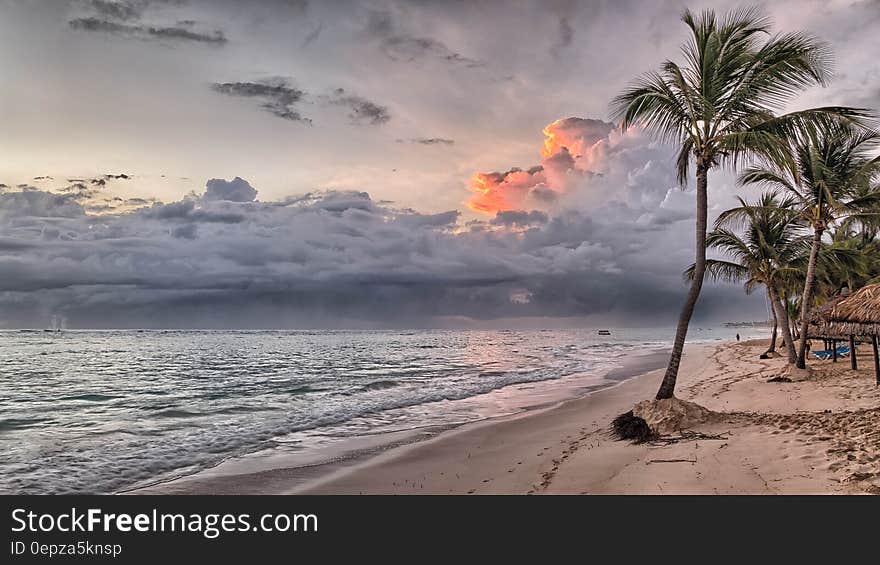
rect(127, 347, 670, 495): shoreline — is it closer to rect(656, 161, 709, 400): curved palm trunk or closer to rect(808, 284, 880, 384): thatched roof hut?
rect(656, 161, 709, 400): curved palm trunk

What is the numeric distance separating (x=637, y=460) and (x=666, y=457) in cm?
47

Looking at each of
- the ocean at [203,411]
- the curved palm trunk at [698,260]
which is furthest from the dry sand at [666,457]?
the ocean at [203,411]

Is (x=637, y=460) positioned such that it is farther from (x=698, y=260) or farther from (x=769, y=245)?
(x=769, y=245)

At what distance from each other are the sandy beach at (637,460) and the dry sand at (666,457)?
20mm

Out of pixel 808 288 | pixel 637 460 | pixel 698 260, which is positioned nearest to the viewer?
pixel 637 460

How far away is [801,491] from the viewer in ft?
20.1

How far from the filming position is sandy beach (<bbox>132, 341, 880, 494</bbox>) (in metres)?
6.81

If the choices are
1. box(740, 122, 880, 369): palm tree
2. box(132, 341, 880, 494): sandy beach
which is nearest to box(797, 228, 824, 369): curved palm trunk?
box(740, 122, 880, 369): palm tree

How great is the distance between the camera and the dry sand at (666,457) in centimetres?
677

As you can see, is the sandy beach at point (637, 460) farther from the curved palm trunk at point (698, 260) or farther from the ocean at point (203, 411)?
the ocean at point (203, 411)

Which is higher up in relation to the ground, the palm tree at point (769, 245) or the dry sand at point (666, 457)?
the palm tree at point (769, 245)

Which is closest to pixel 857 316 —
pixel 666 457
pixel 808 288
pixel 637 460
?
pixel 808 288

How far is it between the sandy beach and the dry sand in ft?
0.07

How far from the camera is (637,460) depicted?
8453mm
